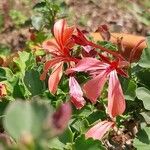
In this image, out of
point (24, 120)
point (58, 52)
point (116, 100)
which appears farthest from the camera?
point (58, 52)

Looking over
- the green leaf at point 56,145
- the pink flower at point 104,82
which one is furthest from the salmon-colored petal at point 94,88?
the green leaf at point 56,145

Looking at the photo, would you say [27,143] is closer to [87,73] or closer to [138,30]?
[87,73]

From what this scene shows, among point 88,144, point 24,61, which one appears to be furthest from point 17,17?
point 88,144

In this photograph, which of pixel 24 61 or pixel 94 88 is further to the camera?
pixel 24 61

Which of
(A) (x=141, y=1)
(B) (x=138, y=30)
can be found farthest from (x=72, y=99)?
(A) (x=141, y=1)

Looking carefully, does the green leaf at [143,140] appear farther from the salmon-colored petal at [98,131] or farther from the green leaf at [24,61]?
the green leaf at [24,61]

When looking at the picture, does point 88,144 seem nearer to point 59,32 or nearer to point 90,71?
point 90,71
